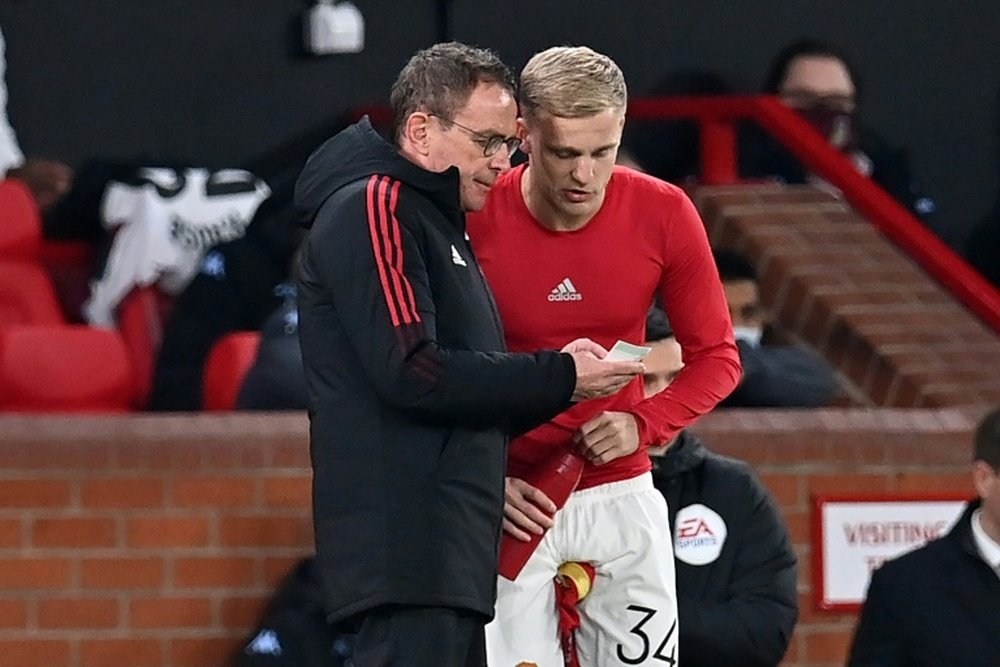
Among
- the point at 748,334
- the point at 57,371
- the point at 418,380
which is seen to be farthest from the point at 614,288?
the point at 57,371

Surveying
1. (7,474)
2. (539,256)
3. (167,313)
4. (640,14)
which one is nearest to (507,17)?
(640,14)

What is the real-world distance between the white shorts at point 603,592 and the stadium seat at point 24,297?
11.4ft

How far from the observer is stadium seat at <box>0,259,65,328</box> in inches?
308

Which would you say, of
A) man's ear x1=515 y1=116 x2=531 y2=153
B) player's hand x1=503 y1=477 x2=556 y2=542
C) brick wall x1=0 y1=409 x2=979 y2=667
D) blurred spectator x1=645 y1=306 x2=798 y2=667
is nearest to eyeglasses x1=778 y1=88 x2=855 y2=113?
brick wall x1=0 y1=409 x2=979 y2=667

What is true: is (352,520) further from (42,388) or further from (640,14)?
(640,14)

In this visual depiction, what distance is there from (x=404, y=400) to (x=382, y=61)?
556 centimetres

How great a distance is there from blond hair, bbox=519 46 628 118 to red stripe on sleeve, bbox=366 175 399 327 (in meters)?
0.43

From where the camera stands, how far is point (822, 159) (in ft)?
26.7

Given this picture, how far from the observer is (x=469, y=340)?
14.3 feet

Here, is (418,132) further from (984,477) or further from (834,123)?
(834,123)

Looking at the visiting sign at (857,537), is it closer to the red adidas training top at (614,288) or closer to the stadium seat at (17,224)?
the red adidas training top at (614,288)

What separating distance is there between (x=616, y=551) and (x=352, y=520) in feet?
2.21

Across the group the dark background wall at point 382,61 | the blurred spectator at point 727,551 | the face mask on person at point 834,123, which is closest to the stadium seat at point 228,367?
the blurred spectator at point 727,551

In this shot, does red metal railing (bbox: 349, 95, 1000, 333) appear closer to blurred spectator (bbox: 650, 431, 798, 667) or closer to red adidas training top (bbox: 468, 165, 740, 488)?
blurred spectator (bbox: 650, 431, 798, 667)
